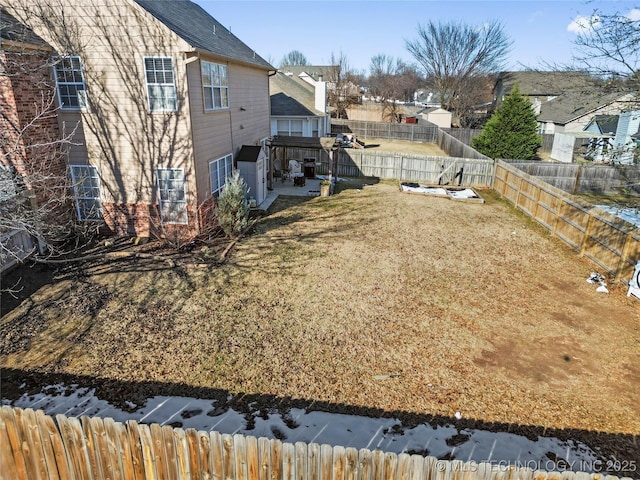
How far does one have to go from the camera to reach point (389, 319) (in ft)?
29.4

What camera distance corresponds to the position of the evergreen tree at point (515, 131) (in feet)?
79.3

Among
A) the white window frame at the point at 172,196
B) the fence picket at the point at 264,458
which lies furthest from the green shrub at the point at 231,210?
the fence picket at the point at 264,458

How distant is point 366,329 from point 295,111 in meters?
22.9

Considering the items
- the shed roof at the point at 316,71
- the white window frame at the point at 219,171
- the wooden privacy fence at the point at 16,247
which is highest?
the shed roof at the point at 316,71

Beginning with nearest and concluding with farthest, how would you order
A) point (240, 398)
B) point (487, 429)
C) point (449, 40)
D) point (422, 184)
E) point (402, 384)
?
point (487, 429) → point (240, 398) → point (402, 384) → point (422, 184) → point (449, 40)

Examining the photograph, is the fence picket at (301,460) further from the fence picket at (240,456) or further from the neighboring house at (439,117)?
Result: the neighboring house at (439,117)

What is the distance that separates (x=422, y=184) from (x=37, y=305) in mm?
19006

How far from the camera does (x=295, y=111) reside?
93.2 feet

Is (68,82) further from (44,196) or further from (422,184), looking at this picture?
(422,184)

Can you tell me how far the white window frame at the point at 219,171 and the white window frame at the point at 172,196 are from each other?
1.33 meters

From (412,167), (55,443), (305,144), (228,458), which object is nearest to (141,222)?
(305,144)

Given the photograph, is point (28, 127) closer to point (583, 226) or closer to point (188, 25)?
point (188, 25)

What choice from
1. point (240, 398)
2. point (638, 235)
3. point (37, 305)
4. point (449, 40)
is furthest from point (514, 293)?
point (449, 40)

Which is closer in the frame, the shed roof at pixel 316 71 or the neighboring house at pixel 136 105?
the neighboring house at pixel 136 105
